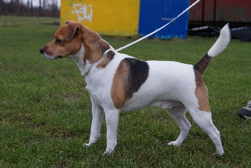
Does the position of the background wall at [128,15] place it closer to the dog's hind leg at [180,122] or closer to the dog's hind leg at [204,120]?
the dog's hind leg at [180,122]

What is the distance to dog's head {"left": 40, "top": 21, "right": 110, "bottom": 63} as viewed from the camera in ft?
11.8

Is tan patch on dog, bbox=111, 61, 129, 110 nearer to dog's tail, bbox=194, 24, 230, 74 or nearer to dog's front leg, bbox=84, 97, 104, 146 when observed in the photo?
dog's front leg, bbox=84, 97, 104, 146

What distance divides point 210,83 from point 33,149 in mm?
4751

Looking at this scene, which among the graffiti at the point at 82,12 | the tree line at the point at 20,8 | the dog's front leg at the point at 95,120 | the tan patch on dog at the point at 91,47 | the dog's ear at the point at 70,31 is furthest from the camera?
the tree line at the point at 20,8

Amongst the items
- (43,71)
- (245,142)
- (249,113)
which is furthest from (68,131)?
(43,71)

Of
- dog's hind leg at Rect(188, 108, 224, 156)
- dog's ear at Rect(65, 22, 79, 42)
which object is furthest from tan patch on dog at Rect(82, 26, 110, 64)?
dog's hind leg at Rect(188, 108, 224, 156)

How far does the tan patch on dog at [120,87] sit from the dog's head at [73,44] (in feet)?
0.95

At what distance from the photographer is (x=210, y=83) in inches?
295

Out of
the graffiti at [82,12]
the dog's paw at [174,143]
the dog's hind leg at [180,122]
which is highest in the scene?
the graffiti at [82,12]

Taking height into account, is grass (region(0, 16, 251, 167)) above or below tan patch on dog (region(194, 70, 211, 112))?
below

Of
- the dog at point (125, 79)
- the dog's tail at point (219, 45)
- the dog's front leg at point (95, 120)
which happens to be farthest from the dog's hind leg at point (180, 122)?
the dog's front leg at point (95, 120)

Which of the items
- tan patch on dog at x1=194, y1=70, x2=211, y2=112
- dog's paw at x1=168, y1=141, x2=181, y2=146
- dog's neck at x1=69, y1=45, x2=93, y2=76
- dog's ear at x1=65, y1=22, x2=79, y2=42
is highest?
dog's ear at x1=65, y1=22, x2=79, y2=42

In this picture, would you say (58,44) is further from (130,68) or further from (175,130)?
(175,130)

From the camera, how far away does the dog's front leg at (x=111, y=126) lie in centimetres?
365
